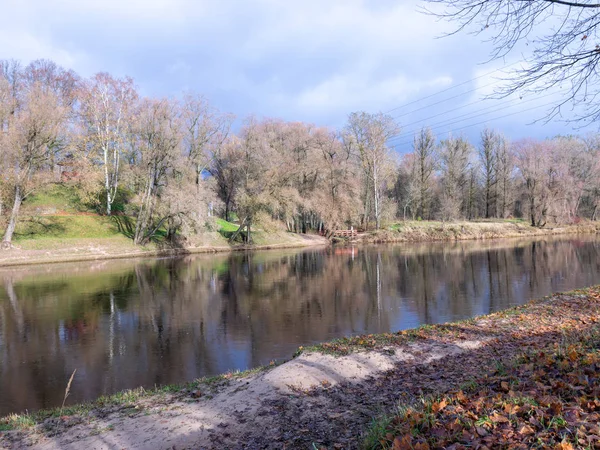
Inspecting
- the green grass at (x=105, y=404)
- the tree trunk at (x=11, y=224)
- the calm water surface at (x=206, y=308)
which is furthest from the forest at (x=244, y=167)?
the green grass at (x=105, y=404)

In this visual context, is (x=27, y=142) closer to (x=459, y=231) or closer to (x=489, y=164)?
(x=459, y=231)

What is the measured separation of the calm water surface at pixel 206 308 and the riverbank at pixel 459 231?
20102mm

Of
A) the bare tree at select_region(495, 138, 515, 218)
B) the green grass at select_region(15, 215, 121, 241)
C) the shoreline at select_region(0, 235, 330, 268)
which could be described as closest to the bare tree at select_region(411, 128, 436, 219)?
the bare tree at select_region(495, 138, 515, 218)

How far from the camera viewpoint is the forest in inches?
1319

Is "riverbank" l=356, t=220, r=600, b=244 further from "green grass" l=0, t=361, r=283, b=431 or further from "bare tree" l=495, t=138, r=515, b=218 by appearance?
"green grass" l=0, t=361, r=283, b=431

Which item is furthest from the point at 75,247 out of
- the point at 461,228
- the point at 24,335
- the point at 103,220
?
the point at 461,228

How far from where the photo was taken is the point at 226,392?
6508 mm

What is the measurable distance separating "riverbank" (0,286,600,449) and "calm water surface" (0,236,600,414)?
7.55 ft

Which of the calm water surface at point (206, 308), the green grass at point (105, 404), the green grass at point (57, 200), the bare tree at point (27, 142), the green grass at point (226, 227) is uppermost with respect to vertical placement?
the bare tree at point (27, 142)

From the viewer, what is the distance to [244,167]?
138ft

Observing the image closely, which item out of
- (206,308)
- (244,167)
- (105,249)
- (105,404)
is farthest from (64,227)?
(105,404)

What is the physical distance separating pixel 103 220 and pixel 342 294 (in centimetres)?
2859

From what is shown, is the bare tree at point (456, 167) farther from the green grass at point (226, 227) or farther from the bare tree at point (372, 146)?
the green grass at point (226, 227)

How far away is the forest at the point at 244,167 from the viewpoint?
110 ft
